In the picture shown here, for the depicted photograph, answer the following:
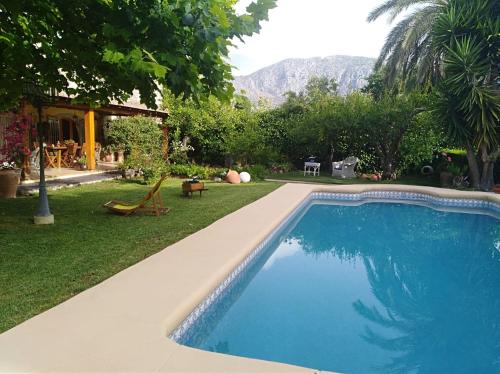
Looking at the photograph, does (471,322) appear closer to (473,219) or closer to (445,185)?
(473,219)

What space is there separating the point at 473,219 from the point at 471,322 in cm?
812

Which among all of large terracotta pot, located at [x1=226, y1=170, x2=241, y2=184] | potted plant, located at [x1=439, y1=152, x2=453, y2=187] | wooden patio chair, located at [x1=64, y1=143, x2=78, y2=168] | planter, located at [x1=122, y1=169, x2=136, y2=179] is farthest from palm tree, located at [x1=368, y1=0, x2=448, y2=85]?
wooden patio chair, located at [x1=64, y1=143, x2=78, y2=168]

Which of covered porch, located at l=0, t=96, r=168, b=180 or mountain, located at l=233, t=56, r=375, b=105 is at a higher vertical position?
mountain, located at l=233, t=56, r=375, b=105

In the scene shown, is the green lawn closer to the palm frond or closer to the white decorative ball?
the white decorative ball

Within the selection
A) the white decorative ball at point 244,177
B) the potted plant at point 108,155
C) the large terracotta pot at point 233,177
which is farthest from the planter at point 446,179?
the potted plant at point 108,155

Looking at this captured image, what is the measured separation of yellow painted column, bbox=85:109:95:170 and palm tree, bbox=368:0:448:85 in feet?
48.1

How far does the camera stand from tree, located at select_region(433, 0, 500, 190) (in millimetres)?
14625

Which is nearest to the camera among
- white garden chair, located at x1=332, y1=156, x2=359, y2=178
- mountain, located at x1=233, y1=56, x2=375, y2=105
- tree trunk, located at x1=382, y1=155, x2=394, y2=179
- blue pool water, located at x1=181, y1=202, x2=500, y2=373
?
blue pool water, located at x1=181, y1=202, x2=500, y2=373

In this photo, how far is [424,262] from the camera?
8.27 metres

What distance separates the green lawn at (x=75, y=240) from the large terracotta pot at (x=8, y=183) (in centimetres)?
46

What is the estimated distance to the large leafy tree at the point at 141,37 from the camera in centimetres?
455

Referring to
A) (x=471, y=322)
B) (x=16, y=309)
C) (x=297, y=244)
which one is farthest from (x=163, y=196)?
(x=471, y=322)

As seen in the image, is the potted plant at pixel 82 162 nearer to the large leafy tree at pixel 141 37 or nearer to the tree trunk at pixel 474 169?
the large leafy tree at pixel 141 37

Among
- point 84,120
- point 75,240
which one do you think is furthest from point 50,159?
point 75,240
